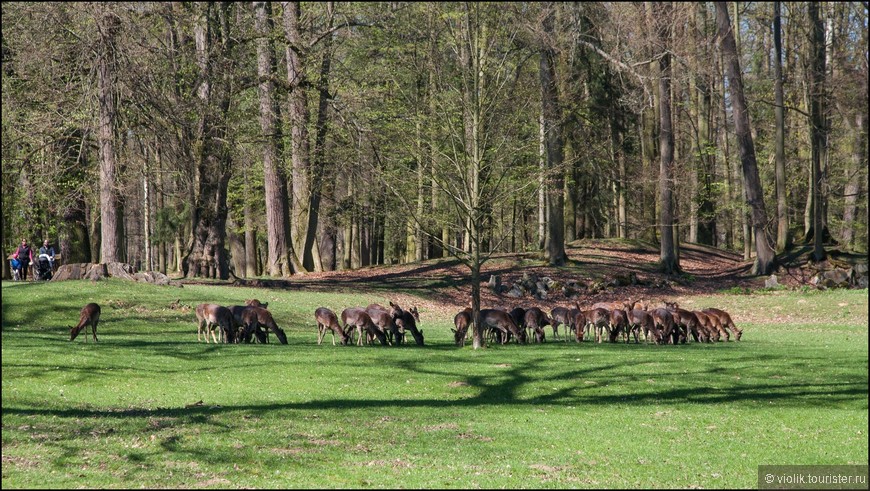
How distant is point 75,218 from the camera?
114 feet

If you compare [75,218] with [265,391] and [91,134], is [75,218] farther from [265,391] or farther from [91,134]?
[265,391]

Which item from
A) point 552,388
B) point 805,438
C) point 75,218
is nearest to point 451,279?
point 75,218

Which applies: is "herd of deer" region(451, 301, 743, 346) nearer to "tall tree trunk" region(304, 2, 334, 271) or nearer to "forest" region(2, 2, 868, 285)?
"forest" region(2, 2, 868, 285)

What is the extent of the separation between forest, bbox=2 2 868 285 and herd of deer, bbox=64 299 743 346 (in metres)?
2.29

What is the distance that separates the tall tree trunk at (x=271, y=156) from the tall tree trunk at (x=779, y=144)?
2271 centimetres

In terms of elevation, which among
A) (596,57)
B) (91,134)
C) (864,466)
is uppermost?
(596,57)

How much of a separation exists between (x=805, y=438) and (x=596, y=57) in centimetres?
4278

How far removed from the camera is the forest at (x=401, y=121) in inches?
883

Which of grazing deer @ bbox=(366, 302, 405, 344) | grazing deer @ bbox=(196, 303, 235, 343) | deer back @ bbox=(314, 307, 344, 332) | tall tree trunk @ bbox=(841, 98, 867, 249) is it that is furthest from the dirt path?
grazing deer @ bbox=(196, 303, 235, 343)

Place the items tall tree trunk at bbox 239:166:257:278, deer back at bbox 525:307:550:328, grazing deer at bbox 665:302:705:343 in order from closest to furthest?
deer back at bbox 525:307:550:328, grazing deer at bbox 665:302:705:343, tall tree trunk at bbox 239:166:257:278

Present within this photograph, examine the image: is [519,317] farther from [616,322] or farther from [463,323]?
[616,322]

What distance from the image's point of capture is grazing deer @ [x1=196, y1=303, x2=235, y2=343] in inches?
826

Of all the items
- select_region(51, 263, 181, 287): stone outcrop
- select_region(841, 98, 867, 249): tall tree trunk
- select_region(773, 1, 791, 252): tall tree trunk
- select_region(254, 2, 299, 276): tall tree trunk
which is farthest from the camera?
select_region(841, 98, 867, 249): tall tree trunk

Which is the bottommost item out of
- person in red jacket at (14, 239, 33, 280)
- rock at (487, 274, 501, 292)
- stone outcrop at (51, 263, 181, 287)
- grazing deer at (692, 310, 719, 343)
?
grazing deer at (692, 310, 719, 343)
